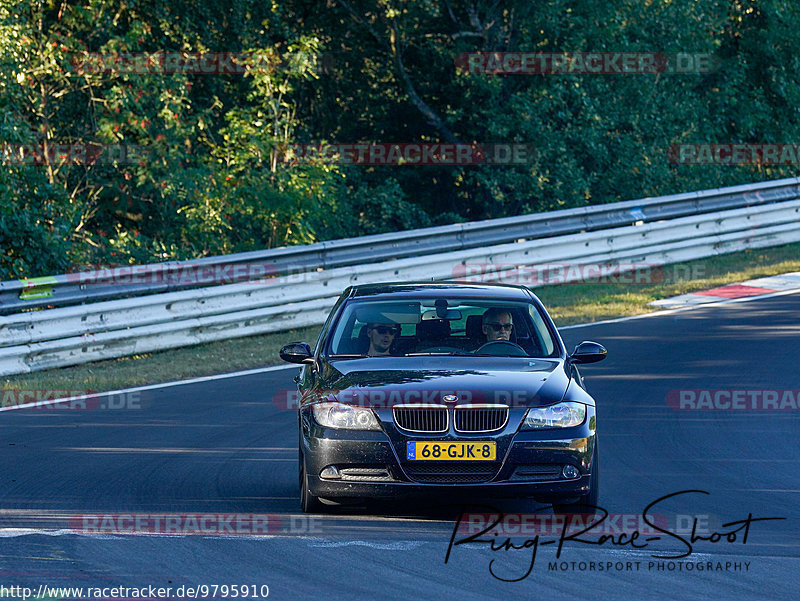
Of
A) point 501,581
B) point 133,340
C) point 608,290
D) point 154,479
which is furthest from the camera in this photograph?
point 608,290

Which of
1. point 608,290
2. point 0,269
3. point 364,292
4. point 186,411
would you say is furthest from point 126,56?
point 364,292

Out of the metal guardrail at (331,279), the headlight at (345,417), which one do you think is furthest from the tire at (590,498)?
the metal guardrail at (331,279)

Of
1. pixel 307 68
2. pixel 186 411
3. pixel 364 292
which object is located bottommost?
pixel 186 411

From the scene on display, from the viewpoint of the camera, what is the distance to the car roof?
30.3 ft

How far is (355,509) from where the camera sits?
820 cm

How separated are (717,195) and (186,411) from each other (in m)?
11.8

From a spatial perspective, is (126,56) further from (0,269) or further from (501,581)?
(501,581)

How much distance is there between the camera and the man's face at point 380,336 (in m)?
8.81

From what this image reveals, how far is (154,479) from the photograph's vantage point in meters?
9.20
